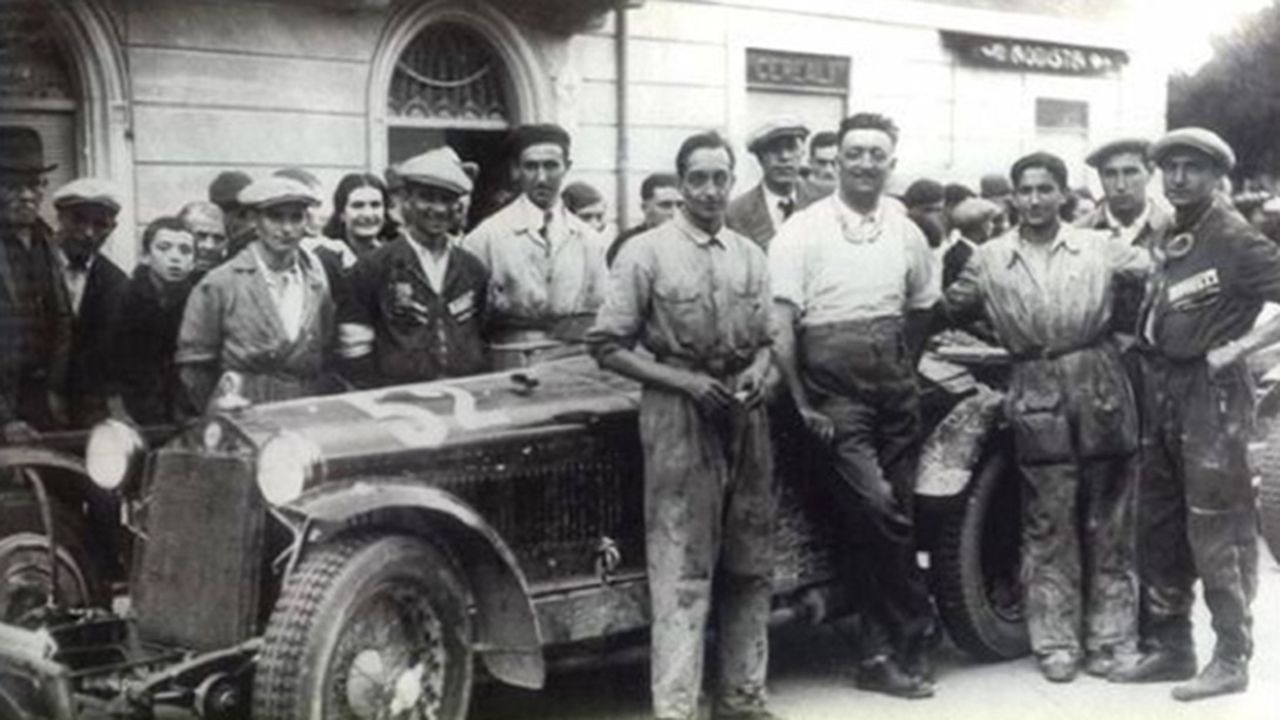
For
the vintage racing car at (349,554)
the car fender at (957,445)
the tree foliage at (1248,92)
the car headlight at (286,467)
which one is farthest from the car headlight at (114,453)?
the tree foliage at (1248,92)

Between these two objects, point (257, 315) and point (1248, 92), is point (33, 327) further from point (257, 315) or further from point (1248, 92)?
point (1248, 92)

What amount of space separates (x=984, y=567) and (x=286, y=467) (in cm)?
293

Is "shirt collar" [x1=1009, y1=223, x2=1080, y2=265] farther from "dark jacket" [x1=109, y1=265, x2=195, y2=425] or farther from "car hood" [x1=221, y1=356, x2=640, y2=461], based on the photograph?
"dark jacket" [x1=109, y1=265, x2=195, y2=425]

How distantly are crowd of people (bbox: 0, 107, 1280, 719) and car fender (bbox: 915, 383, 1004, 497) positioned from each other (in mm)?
119

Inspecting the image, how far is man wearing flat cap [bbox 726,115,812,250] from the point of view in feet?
23.3

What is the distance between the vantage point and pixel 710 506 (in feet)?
16.7

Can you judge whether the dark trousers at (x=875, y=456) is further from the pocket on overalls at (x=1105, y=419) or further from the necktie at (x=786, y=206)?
the necktie at (x=786, y=206)

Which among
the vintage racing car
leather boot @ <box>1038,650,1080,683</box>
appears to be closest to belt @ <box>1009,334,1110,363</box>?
the vintage racing car

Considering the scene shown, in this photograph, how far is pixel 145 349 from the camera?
5906mm

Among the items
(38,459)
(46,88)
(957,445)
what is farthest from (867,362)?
(46,88)

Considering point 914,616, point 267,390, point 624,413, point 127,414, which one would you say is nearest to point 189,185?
point 127,414

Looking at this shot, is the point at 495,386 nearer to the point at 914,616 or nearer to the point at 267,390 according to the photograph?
the point at 267,390

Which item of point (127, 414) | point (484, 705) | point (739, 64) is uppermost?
point (739, 64)

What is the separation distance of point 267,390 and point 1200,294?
3154 mm
